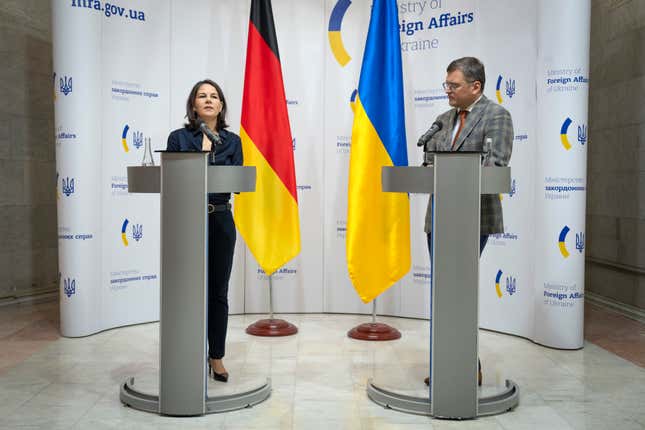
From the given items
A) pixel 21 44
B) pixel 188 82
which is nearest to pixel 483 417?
Result: pixel 188 82

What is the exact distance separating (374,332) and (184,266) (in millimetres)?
2310

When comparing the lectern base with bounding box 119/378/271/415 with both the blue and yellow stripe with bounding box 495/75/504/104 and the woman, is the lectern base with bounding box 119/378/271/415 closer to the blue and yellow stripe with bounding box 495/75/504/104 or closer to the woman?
the woman

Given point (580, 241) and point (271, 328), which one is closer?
point (580, 241)

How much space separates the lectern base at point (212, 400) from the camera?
336 cm

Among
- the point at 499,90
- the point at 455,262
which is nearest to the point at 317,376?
the point at 455,262

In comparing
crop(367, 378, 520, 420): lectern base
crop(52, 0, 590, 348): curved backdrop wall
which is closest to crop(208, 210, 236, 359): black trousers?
crop(367, 378, 520, 420): lectern base

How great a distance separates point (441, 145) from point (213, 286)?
1428 millimetres

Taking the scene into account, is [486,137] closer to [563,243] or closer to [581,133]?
[581,133]

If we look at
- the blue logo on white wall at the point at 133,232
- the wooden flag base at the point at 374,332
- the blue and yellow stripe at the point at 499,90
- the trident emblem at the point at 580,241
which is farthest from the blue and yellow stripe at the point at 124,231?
the trident emblem at the point at 580,241

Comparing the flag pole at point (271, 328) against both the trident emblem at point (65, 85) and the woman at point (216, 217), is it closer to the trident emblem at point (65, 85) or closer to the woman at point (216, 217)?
the woman at point (216, 217)

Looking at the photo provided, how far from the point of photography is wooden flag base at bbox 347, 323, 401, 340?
5129 millimetres

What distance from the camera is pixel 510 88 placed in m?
5.27

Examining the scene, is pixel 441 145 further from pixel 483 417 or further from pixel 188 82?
pixel 188 82

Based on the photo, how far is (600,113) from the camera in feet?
21.5
